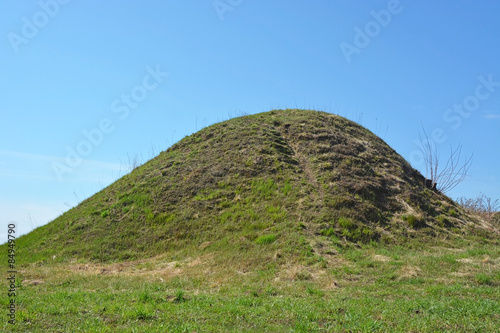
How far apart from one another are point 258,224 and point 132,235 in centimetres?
640

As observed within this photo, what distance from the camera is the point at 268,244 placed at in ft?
54.9

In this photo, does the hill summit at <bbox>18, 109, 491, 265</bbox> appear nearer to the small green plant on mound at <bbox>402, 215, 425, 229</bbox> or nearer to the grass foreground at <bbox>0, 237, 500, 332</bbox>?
the small green plant on mound at <bbox>402, 215, 425, 229</bbox>

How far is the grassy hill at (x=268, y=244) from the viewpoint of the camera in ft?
28.9

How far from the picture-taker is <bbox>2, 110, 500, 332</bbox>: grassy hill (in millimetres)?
8797

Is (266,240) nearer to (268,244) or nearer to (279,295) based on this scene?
(268,244)

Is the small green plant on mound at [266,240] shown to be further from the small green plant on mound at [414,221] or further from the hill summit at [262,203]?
the small green plant on mound at [414,221]

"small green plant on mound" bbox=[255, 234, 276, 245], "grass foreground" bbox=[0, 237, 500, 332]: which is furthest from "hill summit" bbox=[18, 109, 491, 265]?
"grass foreground" bbox=[0, 237, 500, 332]

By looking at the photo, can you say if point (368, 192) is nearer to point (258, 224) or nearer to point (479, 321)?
point (258, 224)

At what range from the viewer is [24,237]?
24609mm

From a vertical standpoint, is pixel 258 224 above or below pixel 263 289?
above

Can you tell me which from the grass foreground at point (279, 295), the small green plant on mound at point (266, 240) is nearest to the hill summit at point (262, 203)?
the small green plant on mound at point (266, 240)

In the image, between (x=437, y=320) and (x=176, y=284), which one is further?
(x=176, y=284)

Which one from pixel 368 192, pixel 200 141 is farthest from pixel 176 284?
pixel 200 141

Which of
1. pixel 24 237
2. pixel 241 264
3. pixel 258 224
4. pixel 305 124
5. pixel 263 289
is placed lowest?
pixel 263 289
